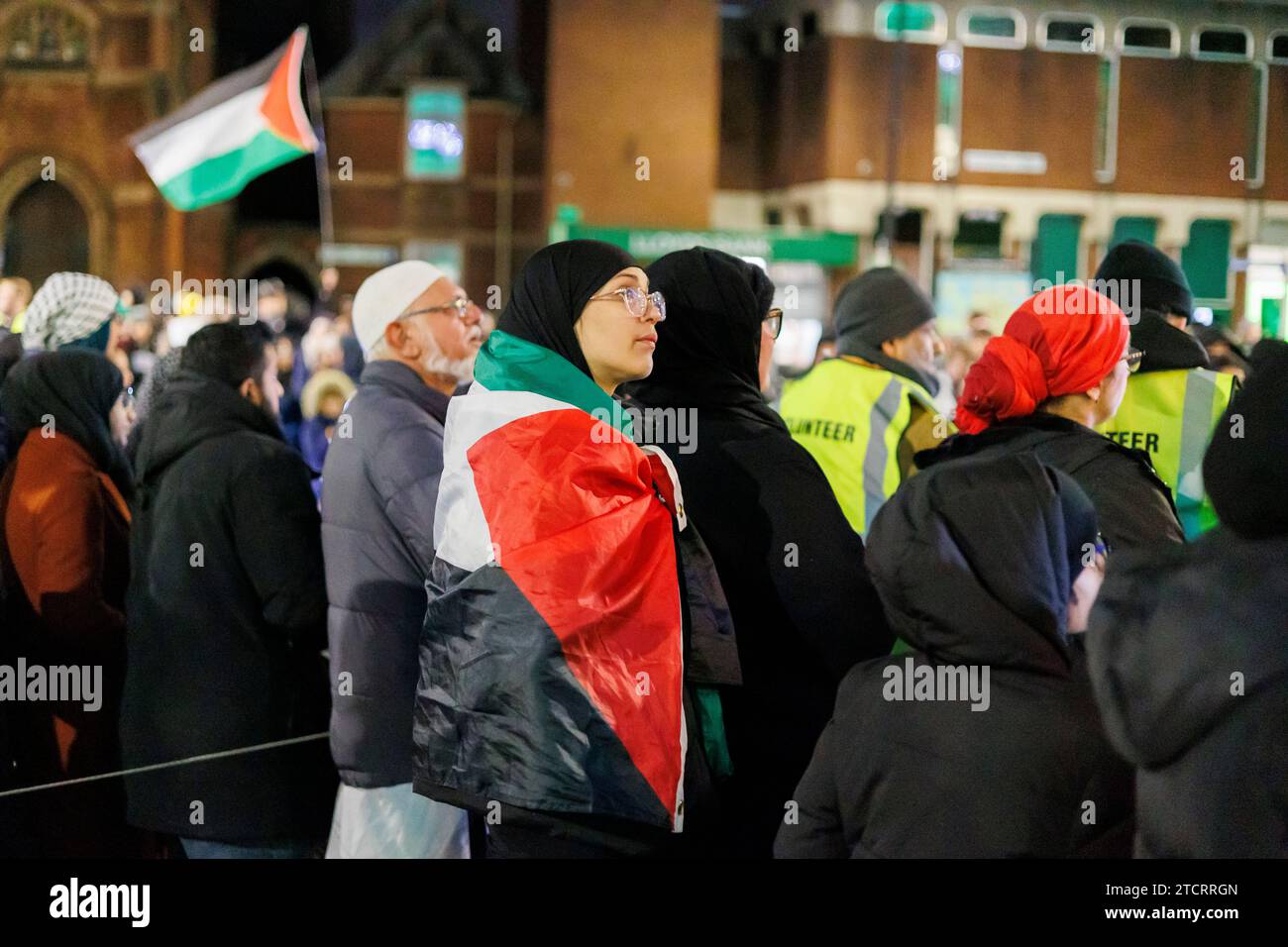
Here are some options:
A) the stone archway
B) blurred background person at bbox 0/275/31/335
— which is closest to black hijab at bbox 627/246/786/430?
blurred background person at bbox 0/275/31/335

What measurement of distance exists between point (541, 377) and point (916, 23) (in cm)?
3518

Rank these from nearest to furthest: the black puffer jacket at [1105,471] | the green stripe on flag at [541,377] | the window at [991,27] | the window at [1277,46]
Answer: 1. the green stripe on flag at [541,377]
2. the black puffer jacket at [1105,471]
3. the window at [1277,46]
4. the window at [991,27]

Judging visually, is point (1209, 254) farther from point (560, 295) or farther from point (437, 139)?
point (560, 295)

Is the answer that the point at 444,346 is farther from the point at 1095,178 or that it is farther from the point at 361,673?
the point at 1095,178

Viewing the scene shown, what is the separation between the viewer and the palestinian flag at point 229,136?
947cm

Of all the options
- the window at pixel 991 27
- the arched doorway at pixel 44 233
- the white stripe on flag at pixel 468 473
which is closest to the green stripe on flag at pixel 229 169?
the white stripe on flag at pixel 468 473

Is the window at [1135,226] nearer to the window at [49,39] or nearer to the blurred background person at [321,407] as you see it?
the window at [49,39]

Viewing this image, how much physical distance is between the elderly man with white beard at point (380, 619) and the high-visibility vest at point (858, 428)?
1.86 metres

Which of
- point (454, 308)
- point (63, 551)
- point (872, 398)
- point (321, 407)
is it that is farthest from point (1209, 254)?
point (63, 551)

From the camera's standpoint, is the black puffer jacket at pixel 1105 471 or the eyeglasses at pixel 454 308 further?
the eyeglasses at pixel 454 308

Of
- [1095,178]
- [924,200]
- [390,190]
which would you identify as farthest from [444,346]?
[390,190]

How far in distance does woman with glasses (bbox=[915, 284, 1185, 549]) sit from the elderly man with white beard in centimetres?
151

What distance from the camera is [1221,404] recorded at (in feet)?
16.3

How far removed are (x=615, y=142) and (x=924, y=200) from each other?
7929 mm
